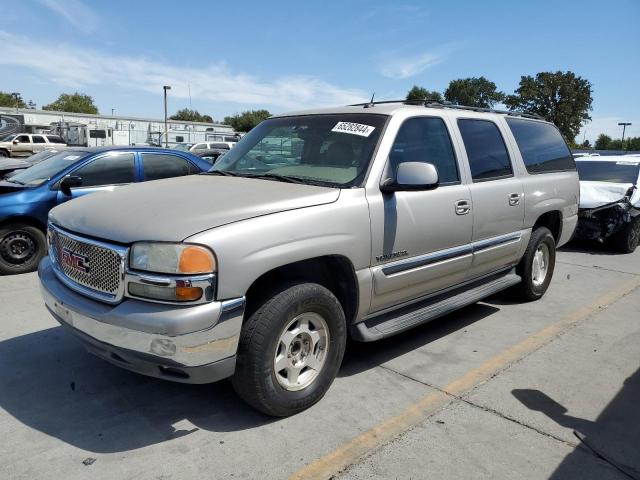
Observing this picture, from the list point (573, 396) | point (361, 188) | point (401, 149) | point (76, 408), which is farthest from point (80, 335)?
point (573, 396)

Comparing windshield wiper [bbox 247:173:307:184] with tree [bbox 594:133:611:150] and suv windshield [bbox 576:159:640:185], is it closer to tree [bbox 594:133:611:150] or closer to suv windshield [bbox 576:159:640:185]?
suv windshield [bbox 576:159:640:185]

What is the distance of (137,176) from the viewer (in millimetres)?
7070

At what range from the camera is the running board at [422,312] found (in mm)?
3475

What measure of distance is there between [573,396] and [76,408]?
323 centimetres

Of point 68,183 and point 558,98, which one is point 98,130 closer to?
point 68,183

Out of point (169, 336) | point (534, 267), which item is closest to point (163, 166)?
point (534, 267)

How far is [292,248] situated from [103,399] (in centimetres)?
162

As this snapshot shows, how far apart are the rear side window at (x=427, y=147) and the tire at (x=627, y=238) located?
19.1ft

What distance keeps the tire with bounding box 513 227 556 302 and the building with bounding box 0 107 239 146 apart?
31.7 metres

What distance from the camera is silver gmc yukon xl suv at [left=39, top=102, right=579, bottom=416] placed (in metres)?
2.59

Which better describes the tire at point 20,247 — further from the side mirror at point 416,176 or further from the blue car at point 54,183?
the side mirror at point 416,176

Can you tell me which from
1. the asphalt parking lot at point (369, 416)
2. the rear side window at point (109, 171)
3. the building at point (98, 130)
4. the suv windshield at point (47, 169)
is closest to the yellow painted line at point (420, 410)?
the asphalt parking lot at point (369, 416)

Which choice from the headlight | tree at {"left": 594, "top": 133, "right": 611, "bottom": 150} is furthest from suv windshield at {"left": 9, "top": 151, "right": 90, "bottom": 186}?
tree at {"left": 594, "top": 133, "right": 611, "bottom": 150}

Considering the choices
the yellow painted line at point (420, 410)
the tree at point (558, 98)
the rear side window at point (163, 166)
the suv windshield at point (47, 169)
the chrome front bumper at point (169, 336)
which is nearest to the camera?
the chrome front bumper at point (169, 336)
